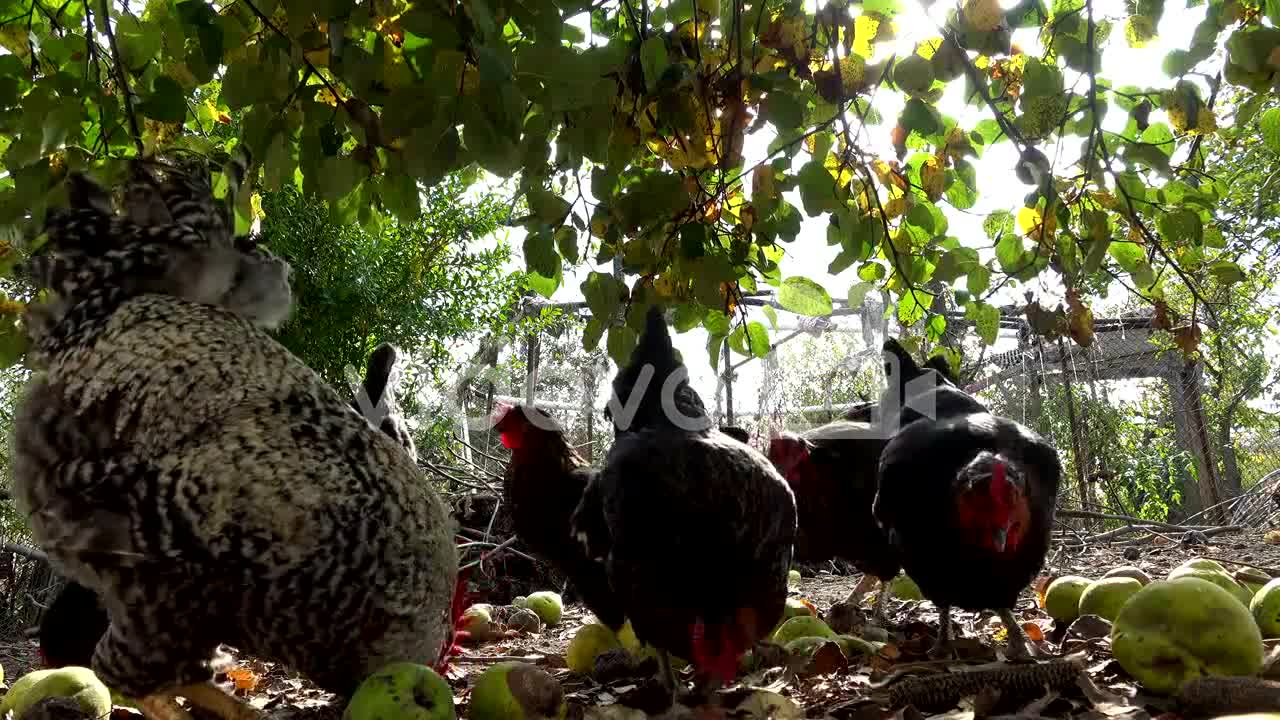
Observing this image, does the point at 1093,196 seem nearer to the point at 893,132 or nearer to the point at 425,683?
the point at 893,132

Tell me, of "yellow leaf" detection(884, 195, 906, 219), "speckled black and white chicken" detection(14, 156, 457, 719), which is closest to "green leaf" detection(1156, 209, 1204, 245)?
"yellow leaf" detection(884, 195, 906, 219)

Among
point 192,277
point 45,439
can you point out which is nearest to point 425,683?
point 45,439

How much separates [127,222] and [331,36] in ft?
4.48

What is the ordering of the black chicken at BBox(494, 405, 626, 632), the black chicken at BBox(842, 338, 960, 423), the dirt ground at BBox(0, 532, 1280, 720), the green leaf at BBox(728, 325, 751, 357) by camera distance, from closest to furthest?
the dirt ground at BBox(0, 532, 1280, 720), the green leaf at BBox(728, 325, 751, 357), the black chicken at BBox(494, 405, 626, 632), the black chicken at BBox(842, 338, 960, 423)

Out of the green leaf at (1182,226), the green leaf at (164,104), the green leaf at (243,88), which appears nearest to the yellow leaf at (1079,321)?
the green leaf at (1182,226)

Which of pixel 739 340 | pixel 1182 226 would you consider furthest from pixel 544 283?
pixel 1182 226

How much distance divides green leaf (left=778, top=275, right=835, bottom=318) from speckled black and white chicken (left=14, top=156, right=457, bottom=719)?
958mm

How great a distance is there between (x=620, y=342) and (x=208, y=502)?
931 mm

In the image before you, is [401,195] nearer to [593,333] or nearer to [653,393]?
[593,333]

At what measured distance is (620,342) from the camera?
195 centimetres

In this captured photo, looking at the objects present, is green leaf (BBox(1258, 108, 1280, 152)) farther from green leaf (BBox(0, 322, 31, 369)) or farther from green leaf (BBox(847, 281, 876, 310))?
green leaf (BBox(0, 322, 31, 369))

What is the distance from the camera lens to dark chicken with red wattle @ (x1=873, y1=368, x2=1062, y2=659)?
7.47 feet

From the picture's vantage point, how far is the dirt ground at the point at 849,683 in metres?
1.73

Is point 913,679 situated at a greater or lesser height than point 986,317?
lesser
